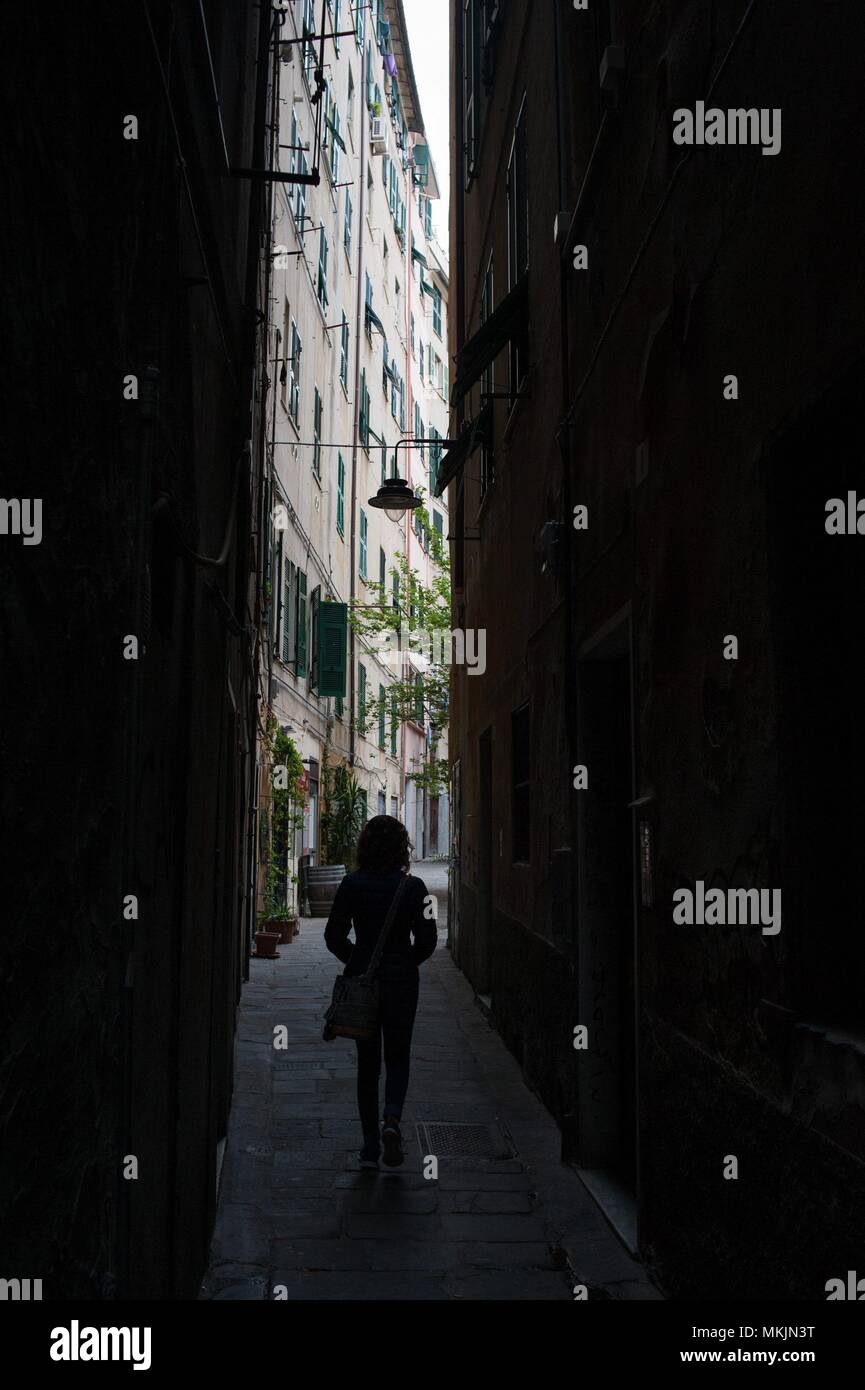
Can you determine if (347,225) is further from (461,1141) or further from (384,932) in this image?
(461,1141)

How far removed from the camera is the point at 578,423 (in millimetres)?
6645

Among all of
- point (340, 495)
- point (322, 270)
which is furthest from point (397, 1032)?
point (340, 495)

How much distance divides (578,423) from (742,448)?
309cm

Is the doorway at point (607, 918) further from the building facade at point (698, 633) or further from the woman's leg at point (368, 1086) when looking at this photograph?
the woman's leg at point (368, 1086)

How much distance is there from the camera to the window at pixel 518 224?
30.3 ft

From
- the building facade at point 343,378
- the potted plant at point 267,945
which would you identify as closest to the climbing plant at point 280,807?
the building facade at point 343,378

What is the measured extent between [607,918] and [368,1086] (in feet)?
4.79

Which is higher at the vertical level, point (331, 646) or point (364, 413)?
point (364, 413)

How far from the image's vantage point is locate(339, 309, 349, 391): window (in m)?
24.6

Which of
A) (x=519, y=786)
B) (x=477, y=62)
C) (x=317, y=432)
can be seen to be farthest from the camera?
(x=317, y=432)

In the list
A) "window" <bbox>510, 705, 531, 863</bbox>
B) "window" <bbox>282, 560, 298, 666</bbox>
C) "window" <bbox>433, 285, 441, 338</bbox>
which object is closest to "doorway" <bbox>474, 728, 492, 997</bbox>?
"window" <bbox>510, 705, 531, 863</bbox>

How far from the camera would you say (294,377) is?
19.0 m

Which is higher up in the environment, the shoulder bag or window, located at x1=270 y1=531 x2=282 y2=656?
window, located at x1=270 y1=531 x2=282 y2=656

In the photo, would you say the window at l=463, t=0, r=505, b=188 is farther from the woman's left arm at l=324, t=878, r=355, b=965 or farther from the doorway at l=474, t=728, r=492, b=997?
the woman's left arm at l=324, t=878, r=355, b=965
